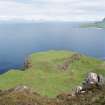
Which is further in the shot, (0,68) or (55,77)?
(0,68)

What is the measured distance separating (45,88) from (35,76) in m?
15.1

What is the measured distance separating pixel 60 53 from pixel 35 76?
4661cm

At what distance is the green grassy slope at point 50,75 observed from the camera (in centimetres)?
8138

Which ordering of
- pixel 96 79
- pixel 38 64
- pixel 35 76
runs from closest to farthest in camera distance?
pixel 96 79 < pixel 35 76 < pixel 38 64

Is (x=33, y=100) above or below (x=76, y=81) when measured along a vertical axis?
above

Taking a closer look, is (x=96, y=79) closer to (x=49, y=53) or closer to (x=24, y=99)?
(x=24, y=99)

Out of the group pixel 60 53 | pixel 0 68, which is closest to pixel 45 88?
pixel 60 53

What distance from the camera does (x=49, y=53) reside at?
140 meters

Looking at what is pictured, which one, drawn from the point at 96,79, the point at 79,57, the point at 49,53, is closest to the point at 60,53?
the point at 49,53

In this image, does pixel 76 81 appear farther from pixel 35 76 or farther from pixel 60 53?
pixel 60 53

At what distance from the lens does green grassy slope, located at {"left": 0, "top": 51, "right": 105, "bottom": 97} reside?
81375mm

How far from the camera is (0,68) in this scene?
148m

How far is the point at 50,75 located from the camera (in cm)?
9644

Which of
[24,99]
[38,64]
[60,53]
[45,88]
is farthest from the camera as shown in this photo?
[60,53]
